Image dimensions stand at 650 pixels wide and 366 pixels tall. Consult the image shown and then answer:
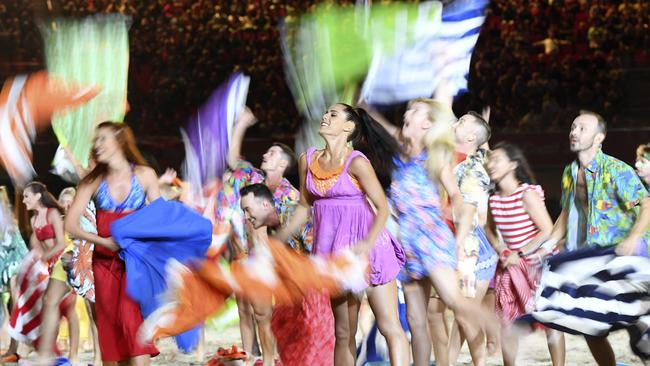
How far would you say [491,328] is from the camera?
6.43m

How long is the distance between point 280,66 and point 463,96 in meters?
2.95

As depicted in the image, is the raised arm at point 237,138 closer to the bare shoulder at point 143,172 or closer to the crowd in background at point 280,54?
the bare shoulder at point 143,172

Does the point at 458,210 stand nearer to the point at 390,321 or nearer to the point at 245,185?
the point at 390,321

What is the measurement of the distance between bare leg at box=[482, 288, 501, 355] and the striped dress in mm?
140

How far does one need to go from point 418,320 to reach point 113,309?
1568 mm

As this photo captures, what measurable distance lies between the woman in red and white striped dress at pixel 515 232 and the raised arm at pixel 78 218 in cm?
220

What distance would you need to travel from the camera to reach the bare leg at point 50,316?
740 centimetres

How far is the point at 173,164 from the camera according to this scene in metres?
14.2

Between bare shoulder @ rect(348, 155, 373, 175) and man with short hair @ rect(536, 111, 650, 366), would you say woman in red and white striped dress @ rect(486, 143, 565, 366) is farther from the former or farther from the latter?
bare shoulder @ rect(348, 155, 373, 175)

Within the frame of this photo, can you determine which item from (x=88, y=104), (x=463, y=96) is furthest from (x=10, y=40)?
(x=88, y=104)

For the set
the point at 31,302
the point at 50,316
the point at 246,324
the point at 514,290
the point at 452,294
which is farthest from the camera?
the point at 31,302

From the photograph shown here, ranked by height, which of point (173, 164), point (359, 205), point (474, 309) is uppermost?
point (359, 205)

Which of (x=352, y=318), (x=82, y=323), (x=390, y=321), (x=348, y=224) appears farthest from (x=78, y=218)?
(x=82, y=323)

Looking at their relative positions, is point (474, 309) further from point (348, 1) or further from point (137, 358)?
point (348, 1)
